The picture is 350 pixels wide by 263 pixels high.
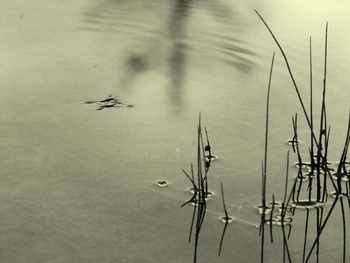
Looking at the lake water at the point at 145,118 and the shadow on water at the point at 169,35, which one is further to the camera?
the shadow on water at the point at 169,35

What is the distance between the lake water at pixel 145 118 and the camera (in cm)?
187

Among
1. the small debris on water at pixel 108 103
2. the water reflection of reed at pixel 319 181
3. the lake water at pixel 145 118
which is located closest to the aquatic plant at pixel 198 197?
the lake water at pixel 145 118

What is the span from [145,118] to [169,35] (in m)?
0.90

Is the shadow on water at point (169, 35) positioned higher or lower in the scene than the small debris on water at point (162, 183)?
higher

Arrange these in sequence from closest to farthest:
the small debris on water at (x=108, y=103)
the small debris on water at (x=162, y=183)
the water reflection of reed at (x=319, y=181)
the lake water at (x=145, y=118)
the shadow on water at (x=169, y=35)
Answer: the lake water at (x=145, y=118), the water reflection of reed at (x=319, y=181), the small debris on water at (x=162, y=183), the small debris on water at (x=108, y=103), the shadow on water at (x=169, y=35)

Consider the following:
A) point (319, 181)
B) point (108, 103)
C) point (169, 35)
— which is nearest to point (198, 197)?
point (319, 181)

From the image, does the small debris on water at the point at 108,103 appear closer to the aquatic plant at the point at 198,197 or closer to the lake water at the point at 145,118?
the lake water at the point at 145,118

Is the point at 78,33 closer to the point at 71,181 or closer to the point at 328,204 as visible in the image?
the point at 71,181

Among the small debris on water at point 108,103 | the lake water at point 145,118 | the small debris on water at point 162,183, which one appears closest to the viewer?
the lake water at point 145,118

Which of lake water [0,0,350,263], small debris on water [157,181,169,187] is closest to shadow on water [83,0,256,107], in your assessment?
lake water [0,0,350,263]

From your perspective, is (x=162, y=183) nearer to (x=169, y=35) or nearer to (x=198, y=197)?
(x=198, y=197)

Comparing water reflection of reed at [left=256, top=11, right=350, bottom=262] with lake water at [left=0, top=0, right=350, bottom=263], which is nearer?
lake water at [left=0, top=0, right=350, bottom=263]

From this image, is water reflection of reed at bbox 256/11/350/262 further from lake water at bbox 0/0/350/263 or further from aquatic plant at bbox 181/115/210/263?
aquatic plant at bbox 181/115/210/263

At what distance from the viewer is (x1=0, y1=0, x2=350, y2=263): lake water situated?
73.7 inches
